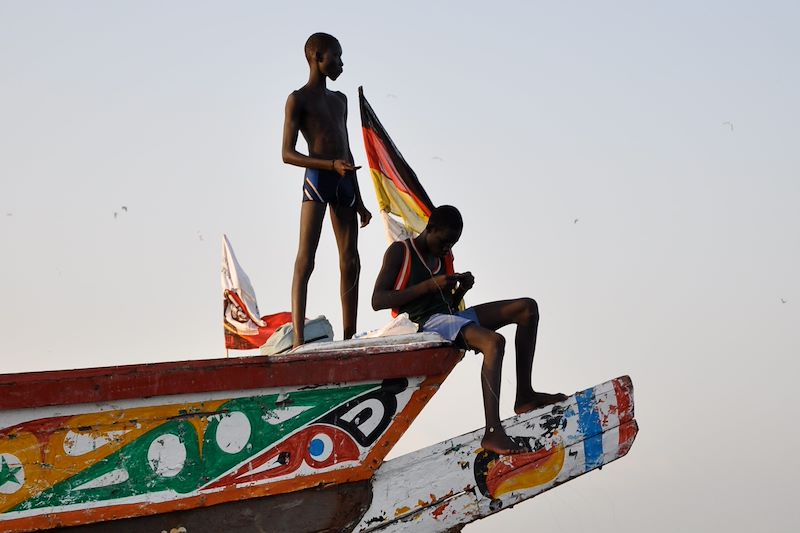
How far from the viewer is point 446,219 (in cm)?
499

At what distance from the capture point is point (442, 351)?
16.2ft

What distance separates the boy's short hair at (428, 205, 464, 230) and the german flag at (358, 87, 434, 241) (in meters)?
1.70

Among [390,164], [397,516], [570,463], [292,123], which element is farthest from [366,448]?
[390,164]

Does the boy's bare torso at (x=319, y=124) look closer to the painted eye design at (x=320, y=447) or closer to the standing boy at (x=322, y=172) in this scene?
the standing boy at (x=322, y=172)

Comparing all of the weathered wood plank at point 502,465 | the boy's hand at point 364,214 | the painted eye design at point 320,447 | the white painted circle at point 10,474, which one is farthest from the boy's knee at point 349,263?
the white painted circle at point 10,474

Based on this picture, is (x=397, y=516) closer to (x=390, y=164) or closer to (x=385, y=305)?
(x=385, y=305)

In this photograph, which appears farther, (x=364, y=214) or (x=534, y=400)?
(x=364, y=214)

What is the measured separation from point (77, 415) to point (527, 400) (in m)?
2.28

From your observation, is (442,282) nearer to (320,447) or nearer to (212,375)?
(320,447)

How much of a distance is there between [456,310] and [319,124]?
1335 mm

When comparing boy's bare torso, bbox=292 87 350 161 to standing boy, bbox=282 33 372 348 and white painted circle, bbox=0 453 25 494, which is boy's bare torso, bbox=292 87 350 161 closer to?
standing boy, bbox=282 33 372 348

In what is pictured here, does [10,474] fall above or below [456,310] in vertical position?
below

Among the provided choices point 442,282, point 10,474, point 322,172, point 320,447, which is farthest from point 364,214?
point 10,474

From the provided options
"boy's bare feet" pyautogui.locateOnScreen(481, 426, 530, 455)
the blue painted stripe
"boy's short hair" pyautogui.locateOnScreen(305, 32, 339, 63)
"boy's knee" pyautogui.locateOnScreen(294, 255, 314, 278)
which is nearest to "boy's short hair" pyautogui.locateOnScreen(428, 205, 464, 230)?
"boy's knee" pyautogui.locateOnScreen(294, 255, 314, 278)
